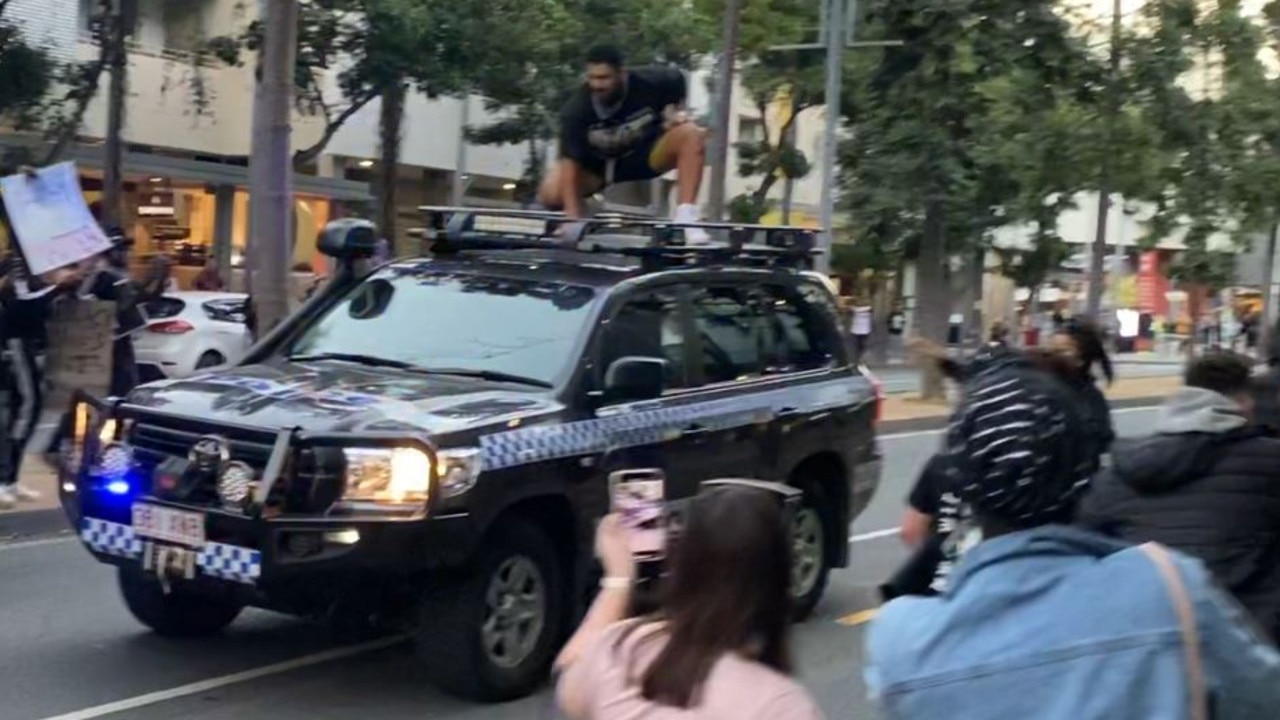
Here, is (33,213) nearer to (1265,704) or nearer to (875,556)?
(875,556)

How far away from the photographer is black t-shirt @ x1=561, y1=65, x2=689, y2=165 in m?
10.2

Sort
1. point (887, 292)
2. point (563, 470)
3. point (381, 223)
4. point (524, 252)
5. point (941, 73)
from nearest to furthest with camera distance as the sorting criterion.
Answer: point (563, 470)
point (524, 252)
point (941, 73)
point (381, 223)
point (887, 292)

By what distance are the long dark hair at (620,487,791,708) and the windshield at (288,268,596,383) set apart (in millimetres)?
4723

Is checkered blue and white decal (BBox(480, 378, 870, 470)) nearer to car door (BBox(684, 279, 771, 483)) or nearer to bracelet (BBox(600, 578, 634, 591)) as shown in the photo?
car door (BBox(684, 279, 771, 483))

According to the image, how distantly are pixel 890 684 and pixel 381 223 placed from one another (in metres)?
28.9

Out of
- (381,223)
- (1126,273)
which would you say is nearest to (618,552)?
(381,223)

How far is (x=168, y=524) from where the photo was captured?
22.6 feet

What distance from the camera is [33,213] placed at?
1128 cm

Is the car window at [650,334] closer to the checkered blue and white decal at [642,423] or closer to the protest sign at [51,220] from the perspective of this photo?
the checkered blue and white decal at [642,423]

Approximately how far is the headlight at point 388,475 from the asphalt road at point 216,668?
3.16 feet

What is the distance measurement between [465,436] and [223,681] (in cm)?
163

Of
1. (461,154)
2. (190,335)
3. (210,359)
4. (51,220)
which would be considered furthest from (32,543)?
(461,154)

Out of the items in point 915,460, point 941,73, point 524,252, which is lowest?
point 915,460

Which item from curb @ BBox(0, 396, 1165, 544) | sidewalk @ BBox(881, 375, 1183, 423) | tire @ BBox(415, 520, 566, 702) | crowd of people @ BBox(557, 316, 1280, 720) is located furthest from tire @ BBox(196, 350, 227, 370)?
crowd of people @ BBox(557, 316, 1280, 720)
